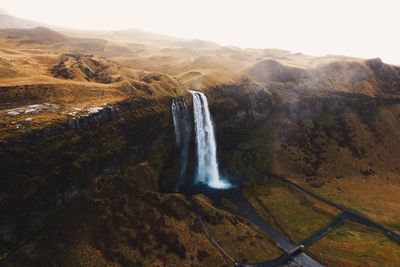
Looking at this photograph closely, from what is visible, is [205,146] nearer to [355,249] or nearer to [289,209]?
[289,209]

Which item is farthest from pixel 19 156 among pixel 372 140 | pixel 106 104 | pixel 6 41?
pixel 6 41

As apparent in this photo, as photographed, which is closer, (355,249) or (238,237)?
(238,237)

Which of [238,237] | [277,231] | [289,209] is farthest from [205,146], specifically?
[238,237]

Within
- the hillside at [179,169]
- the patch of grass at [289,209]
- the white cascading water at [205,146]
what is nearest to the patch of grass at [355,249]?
the hillside at [179,169]

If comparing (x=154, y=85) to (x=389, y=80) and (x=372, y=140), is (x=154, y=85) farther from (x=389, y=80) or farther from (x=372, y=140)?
(x=389, y=80)

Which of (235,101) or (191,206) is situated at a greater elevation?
(235,101)

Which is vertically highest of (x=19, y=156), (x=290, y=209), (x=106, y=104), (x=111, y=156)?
(x=106, y=104)
